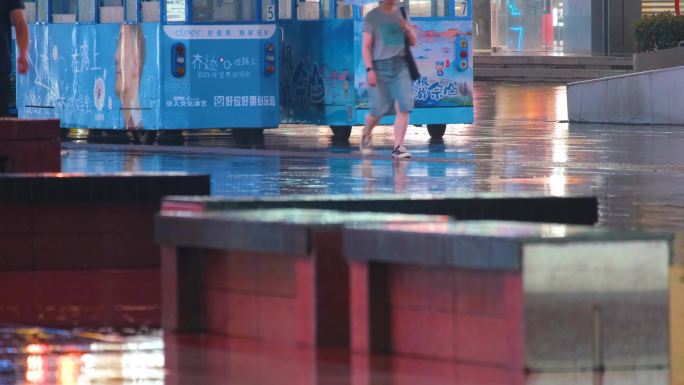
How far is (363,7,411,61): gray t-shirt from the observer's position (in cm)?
1852

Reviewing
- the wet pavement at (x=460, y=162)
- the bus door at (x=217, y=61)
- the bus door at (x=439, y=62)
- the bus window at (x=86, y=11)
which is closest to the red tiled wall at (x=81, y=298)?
the wet pavement at (x=460, y=162)

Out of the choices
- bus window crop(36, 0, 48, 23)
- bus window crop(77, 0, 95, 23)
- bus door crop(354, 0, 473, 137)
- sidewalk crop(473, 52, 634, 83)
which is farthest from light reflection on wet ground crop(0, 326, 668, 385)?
sidewalk crop(473, 52, 634, 83)

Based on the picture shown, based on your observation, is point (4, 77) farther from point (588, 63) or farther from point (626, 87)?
point (588, 63)

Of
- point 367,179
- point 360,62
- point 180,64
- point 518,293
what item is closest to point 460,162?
point 367,179

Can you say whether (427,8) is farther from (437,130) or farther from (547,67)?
(547,67)

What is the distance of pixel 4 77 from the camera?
11.7 metres

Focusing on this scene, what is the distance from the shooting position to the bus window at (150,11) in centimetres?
2220

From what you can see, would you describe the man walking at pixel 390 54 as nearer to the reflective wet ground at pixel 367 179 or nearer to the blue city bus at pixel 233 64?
the reflective wet ground at pixel 367 179

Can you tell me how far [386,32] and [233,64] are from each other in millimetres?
4124

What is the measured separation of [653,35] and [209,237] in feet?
81.3

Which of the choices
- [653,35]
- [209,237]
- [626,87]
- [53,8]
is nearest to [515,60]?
[653,35]

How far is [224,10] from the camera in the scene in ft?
72.9

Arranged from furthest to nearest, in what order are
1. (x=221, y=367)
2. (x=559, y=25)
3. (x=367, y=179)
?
(x=559, y=25) < (x=367, y=179) < (x=221, y=367)

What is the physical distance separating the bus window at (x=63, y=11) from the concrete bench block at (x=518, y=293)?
1752cm
